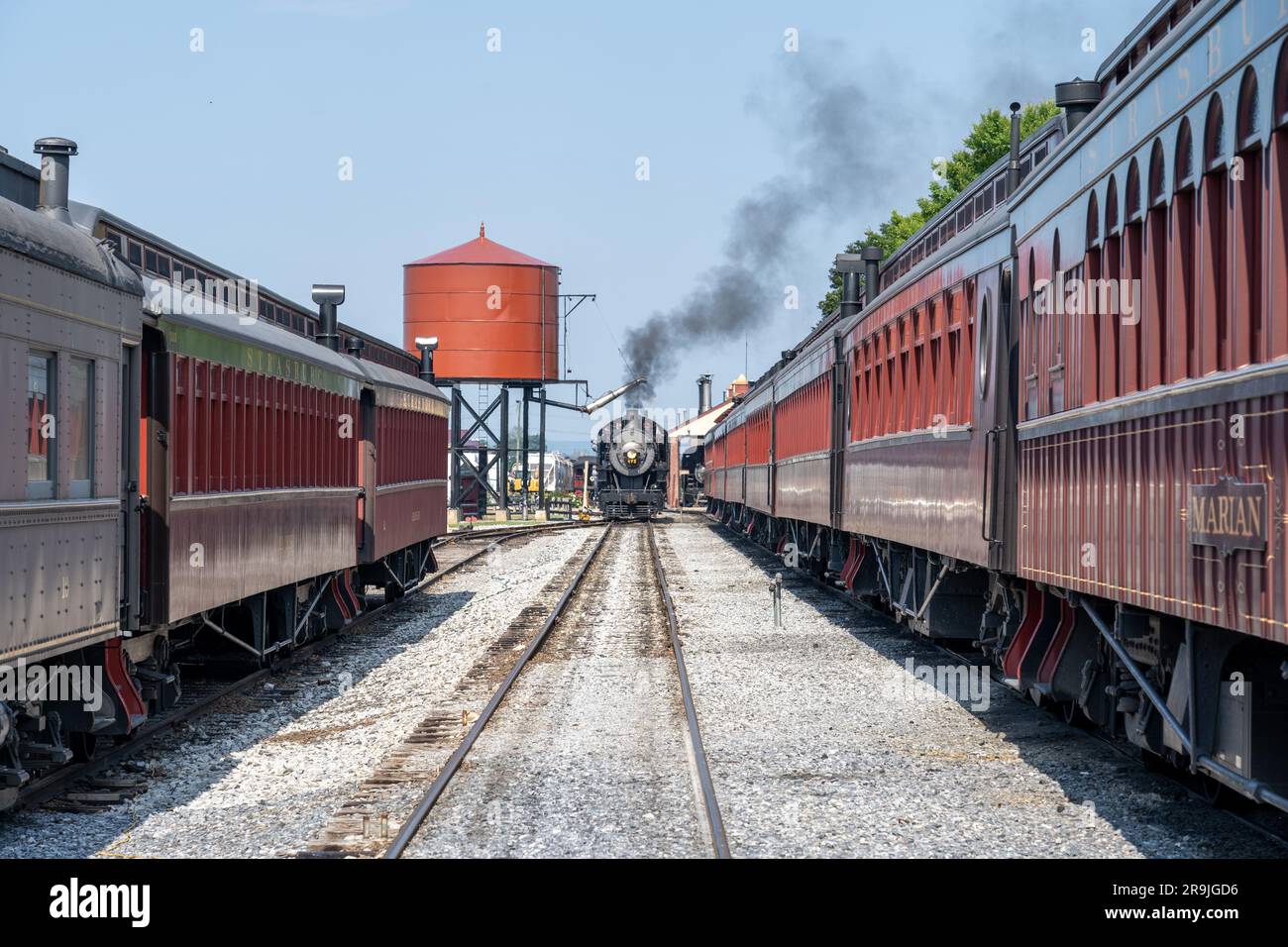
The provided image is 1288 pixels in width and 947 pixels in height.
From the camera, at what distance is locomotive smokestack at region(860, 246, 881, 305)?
68.3 ft

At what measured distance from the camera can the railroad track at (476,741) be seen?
7602 millimetres

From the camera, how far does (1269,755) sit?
6172 mm

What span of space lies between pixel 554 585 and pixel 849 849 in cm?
1701

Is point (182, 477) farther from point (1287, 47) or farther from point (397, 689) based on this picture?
point (1287, 47)

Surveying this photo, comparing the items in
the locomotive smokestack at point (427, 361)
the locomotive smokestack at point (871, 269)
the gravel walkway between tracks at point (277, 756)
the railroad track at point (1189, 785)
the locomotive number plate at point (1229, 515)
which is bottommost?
the gravel walkway between tracks at point (277, 756)

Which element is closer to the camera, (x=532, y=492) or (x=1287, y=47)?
(x=1287, y=47)

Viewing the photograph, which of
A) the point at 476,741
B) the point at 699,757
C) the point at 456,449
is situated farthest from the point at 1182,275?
the point at 456,449

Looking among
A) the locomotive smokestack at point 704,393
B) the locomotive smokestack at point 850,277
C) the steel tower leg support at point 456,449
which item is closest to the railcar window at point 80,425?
the locomotive smokestack at point 850,277

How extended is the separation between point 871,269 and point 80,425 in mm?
14509

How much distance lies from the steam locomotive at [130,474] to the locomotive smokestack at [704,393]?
307 feet

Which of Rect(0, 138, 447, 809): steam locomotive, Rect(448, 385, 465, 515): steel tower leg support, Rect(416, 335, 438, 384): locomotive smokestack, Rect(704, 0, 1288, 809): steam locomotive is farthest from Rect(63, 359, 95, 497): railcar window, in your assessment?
Rect(448, 385, 465, 515): steel tower leg support

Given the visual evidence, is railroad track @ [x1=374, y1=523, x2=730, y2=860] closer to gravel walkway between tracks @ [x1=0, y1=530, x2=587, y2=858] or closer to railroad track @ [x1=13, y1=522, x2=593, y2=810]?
gravel walkway between tracks @ [x1=0, y1=530, x2=587, y2=858]

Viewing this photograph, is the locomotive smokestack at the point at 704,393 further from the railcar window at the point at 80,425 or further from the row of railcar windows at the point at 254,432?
the railcar window at the point at 80,425
